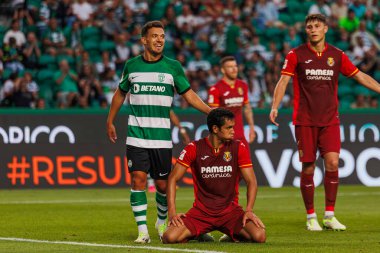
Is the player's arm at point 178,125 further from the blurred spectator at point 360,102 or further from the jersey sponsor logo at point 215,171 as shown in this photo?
the blurred spectator at point 360,102

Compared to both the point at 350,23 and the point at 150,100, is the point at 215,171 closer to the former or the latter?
the point at 150,100

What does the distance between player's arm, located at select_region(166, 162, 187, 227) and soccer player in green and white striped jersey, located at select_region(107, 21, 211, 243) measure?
0.50 m

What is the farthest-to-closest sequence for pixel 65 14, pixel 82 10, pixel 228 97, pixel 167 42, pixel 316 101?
pixel 167 42
pixel 82 10
pixel 65 14
pixel 228 97
pixel 316 101

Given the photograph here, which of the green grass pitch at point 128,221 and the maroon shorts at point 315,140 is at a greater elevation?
the maroon shorts at point 315,140

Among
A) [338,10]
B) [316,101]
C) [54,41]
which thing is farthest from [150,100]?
[338,10]

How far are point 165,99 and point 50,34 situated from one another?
14267mm

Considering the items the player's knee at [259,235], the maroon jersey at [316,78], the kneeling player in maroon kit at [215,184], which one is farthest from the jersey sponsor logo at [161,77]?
the maroon jersey at [316,78]

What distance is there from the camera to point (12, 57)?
24344mm

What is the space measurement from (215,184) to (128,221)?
11.7 ft

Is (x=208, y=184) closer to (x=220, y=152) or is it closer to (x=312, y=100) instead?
(x=220, y=152)

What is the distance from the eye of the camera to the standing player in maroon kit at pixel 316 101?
43.4 feet

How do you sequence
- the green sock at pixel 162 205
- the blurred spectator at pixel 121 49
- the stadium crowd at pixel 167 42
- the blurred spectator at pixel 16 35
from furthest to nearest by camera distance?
the blurred spectator at pixel 121 49 → the blurred spectator at pixel 16 35 → the stadium crowd at pixel 167 42 → the green sock at pixel 162 205

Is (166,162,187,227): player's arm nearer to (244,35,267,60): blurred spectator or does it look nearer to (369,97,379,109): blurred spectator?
(369,97,379,109): blurred spectator

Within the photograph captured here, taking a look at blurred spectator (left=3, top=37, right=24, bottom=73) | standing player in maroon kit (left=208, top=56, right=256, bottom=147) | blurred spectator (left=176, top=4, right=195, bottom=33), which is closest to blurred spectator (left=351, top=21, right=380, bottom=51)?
blurred spectator (left=176, top=4, right=195, bottom=33)
